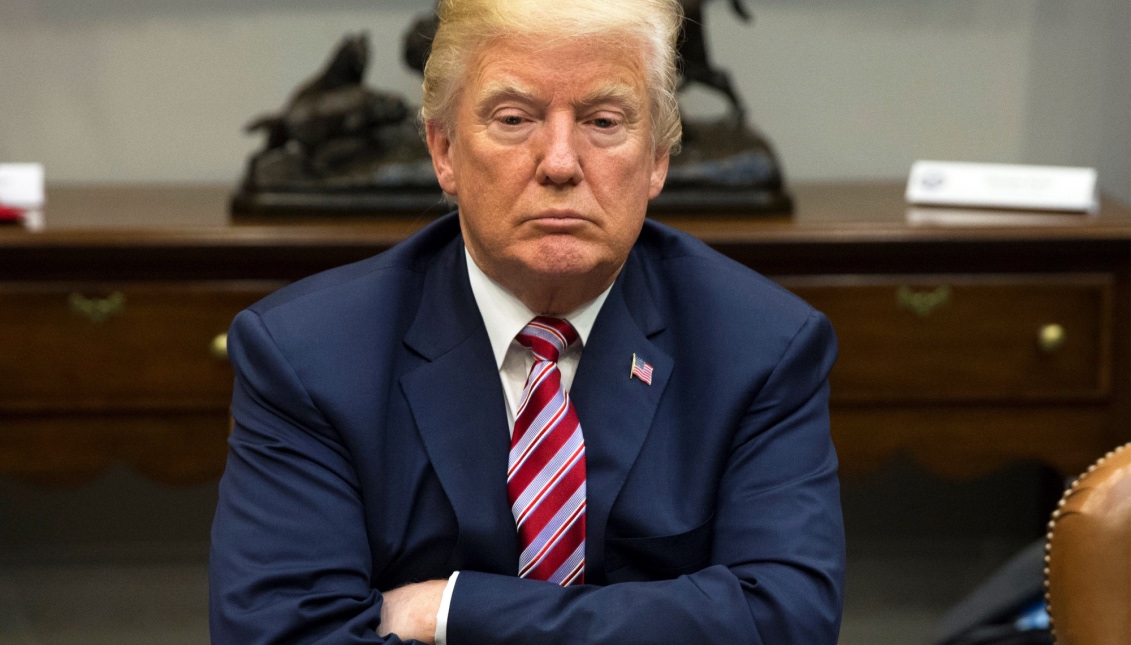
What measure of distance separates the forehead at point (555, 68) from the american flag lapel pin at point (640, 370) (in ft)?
1.19

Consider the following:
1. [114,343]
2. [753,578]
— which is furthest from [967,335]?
[114,343]

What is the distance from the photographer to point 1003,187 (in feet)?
10.4

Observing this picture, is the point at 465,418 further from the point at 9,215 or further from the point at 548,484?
the point at 9,215

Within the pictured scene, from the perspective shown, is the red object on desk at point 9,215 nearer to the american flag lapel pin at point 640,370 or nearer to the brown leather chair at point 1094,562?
the american flag lapel pin at point 640,370

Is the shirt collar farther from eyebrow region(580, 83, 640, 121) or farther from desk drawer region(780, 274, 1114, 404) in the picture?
desk drawer region(780, 274, 1114, 404)

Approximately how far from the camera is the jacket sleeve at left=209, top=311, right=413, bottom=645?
157 cm

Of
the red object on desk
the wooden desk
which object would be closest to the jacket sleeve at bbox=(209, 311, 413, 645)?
the wooden desk

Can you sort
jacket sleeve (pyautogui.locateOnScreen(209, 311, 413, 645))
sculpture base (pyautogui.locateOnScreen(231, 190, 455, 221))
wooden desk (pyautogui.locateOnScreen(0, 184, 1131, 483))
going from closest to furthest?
jacket sleeve (pyautogui.locateOnScreen(209, 311, 413, 645)) < wooden desk (pyautogui.locateOnScreen(0, 184, 1131, 483)) < sculpture base (pyautogui.locateOnScreen(231, 190, 455, 221))

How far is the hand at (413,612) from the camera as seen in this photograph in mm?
1607

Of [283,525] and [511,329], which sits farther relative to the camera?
[511,329]

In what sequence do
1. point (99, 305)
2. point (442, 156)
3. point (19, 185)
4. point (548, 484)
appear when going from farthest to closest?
point (19, 185) → point (99, 305) → point (442, 156) → point (548, 484)

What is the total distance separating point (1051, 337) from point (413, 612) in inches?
76.8

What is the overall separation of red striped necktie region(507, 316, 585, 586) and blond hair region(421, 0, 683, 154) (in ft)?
1.27

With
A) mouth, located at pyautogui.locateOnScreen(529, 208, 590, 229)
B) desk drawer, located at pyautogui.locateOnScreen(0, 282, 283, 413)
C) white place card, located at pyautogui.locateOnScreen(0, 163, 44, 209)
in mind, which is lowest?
desk drawer, located at pyautogui.locateOnScreen(0, 282, 283, 413)
